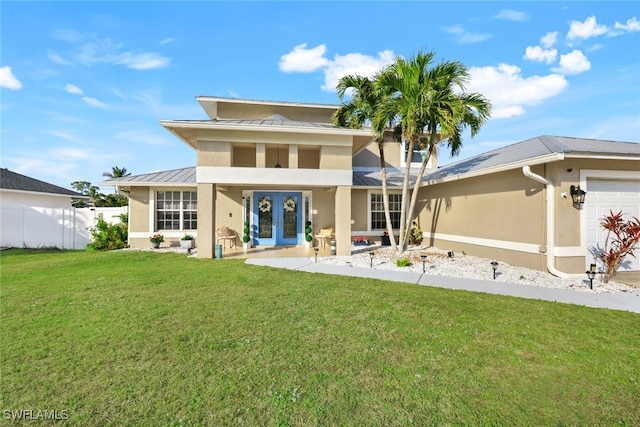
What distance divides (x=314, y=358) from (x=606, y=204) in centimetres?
954

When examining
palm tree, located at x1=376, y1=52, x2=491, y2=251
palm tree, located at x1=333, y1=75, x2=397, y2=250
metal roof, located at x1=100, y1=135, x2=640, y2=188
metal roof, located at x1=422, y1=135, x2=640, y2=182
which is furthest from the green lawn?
palm tree, located at x1=333, y1=75, x2=397, y2=250

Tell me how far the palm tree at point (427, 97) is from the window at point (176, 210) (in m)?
9.41

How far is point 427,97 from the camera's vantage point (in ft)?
30.3

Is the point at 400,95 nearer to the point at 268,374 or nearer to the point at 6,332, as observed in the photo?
the point at 268,374

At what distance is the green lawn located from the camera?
8.52ft

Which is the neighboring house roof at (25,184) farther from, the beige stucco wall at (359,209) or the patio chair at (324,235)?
the beige stucco wall at (359,209)

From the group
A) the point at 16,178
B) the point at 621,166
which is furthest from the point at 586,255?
the point at 16,178

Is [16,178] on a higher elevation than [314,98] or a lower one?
lower

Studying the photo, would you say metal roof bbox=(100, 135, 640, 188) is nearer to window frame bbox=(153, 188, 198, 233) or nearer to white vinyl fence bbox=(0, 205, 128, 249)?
window frame bbox=(153, 188, 198, 233)

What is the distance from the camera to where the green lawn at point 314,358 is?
2598mm

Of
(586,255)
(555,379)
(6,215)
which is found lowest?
(555,379)

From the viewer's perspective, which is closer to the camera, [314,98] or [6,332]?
[6,332]

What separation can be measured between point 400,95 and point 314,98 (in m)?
7.48

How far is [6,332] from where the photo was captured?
13.5 feet
